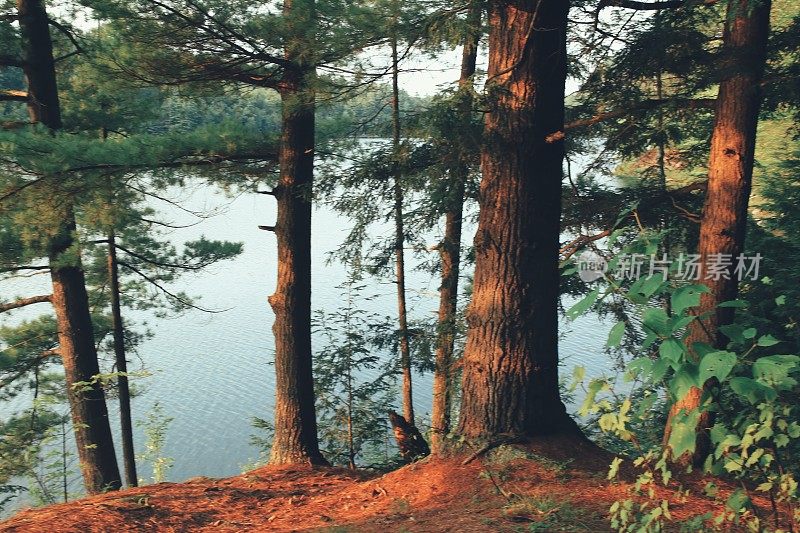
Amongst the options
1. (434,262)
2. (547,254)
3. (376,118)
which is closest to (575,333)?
(434,262)

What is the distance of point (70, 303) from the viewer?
776 centimetres

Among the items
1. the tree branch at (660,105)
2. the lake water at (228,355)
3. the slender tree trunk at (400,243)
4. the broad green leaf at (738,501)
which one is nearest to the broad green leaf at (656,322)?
the broad green leaf at (738,501)

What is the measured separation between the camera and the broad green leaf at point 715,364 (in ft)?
5.55

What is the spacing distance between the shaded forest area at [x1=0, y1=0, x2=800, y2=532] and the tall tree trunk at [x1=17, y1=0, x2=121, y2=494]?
3cm

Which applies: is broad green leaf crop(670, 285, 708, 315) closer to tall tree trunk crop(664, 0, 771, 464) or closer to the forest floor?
the forest floor

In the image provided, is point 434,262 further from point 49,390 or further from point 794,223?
point 49,390

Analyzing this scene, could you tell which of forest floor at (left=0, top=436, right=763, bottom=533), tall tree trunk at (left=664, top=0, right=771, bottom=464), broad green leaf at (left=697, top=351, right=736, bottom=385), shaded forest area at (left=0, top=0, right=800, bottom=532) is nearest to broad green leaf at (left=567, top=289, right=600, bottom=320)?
shaded forest area at (left=0, top=0, right=800, bottom=532)

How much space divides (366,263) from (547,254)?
5.54 meters

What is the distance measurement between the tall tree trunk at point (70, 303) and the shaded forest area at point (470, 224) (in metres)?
0.03

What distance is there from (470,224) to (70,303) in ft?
17.3

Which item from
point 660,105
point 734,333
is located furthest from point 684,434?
point 660,105

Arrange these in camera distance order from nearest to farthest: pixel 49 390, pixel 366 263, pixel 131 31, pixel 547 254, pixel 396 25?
pixel 547 254
pixel 396 25
pixel 131 31
pixel 366 263
pixel 49 390

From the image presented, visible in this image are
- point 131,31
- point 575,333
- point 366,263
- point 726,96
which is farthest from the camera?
point 575,333

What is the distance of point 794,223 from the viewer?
8734mm
